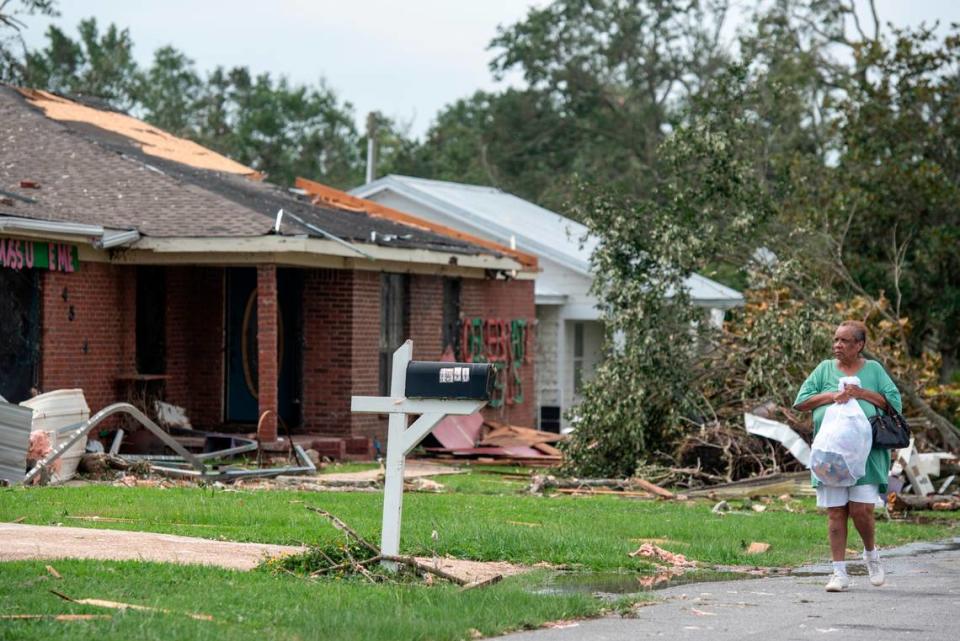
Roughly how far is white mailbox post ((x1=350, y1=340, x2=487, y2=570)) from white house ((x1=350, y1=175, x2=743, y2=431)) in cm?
2031

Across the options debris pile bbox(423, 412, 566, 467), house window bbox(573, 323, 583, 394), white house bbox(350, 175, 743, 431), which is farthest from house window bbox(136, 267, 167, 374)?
house window bbox(573, 323, 583, 394)

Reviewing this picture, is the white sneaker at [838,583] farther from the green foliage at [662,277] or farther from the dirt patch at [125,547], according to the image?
the green foliage at [662,277]

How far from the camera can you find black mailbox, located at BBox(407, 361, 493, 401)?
902 cm

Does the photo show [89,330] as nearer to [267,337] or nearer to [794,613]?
[267,337]

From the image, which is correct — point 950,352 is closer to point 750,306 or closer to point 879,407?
point 750,306

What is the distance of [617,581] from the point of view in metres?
10.2

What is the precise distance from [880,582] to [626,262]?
33.1 ft

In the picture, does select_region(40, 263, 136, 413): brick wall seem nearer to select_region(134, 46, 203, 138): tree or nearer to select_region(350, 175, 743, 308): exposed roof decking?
select_region(350, 175, 743, 308): exposed roof decking

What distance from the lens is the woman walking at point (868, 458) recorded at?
10031mm

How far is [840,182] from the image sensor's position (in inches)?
1031

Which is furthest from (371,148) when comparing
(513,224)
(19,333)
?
(19,333)

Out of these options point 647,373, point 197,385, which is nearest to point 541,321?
point 197,385

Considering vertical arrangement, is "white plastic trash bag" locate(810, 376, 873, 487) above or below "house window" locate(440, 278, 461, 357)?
below

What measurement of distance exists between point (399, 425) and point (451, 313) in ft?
50.5
